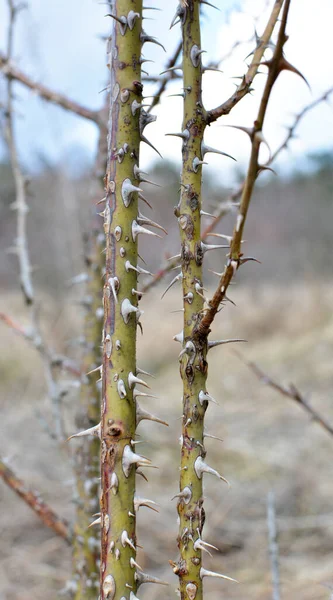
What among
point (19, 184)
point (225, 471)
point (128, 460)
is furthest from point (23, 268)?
point (225, 471)

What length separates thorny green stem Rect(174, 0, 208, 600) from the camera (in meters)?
0.45

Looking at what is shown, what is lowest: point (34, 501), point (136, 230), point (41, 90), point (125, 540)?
point (34, 501)

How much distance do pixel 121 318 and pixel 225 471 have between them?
3.52 meters

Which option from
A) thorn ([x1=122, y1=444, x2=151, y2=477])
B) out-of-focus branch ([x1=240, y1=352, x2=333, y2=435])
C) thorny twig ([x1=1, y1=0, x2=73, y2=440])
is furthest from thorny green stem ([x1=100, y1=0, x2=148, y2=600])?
thorny twig ([x1=1, y1=0, x2=73, y2=440])

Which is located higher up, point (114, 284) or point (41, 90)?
point (41, 90)

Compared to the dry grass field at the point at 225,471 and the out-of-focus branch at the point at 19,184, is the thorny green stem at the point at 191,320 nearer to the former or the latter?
the dry grass field at the point at 225,471

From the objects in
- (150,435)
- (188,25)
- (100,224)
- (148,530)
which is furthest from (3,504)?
(188,25)

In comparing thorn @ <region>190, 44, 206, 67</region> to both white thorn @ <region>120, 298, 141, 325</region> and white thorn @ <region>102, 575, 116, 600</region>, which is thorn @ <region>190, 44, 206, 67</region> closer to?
white thorn @ <region>120, 298, 141, 325</region>

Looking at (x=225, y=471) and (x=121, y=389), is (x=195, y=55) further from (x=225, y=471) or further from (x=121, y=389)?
(x=225, y=471)

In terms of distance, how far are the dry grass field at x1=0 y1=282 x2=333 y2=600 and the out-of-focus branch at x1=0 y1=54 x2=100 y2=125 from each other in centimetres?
48

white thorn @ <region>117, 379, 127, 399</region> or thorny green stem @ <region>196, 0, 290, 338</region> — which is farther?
white thorn @ <region>117, 379, 127, 399</region>

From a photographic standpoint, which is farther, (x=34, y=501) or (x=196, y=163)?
(x=34, y=501)

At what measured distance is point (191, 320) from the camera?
46cm

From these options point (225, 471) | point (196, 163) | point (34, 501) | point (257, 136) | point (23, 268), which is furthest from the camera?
point (225, 471)
